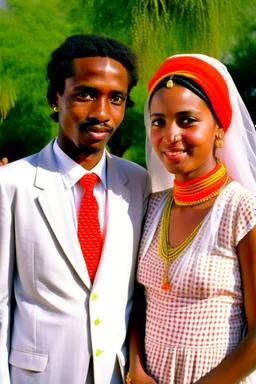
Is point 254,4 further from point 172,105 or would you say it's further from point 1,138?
point 172,105

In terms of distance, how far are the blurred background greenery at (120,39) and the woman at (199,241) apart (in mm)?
4948

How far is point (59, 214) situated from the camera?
7.13 ft

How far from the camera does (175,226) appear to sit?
225 centimetres

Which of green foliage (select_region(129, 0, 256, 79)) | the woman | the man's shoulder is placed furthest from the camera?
green foliage (select_region(129, 0, 256, 79))

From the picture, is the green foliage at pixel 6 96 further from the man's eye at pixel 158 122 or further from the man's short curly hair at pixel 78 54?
the man's eye at pixel 158 122

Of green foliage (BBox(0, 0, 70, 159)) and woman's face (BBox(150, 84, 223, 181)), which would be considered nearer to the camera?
woman's face (BBox(150, 84, 223, 181))

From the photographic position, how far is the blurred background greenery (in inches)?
292

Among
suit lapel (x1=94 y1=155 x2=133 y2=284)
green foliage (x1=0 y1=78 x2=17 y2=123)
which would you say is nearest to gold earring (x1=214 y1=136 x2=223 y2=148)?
suit lapel (x1=94 y1=155 x2=133 y2=284)

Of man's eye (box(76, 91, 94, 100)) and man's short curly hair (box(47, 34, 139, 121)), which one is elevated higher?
man's short curly hair (box(47, 34, 139, 121))

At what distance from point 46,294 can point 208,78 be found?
0.98 meters

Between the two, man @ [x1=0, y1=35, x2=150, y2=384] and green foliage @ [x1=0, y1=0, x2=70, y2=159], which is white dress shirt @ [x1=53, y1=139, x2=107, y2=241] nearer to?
man @ [x1=0, y1=35, x2=150, y2=384]

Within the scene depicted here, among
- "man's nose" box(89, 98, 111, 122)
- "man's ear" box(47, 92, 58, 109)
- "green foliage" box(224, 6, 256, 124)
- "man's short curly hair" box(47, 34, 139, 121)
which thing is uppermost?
"green foliage" box(224, 6, 256, 124)

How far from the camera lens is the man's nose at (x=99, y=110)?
2.19 meters

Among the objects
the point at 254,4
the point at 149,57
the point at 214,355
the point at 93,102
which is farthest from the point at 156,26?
the point at 214,355
